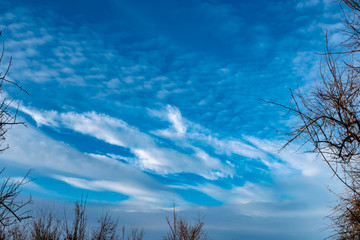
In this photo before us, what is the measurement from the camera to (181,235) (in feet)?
66.4

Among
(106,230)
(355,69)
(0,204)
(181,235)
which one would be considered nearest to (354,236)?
(355,69)

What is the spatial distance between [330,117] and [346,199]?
3.95 metres

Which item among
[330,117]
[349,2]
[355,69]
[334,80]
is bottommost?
[330,117]

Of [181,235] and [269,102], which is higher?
[269,102]

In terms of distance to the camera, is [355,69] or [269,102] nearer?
[269,102]

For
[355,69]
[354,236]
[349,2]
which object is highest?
[349,2]

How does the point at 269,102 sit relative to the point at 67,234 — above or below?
above

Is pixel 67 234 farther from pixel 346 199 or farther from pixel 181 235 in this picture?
pixel 346 199

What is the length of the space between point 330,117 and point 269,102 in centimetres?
172

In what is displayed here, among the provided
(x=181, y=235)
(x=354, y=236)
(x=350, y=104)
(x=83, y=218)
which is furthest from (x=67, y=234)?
(x=350, y=104)

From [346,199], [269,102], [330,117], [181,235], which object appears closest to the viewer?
[269,102]

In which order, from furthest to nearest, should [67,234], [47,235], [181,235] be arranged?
[181,235] → [47,235] → [67,234]

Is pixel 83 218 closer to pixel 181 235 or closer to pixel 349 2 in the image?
pixel 181 235

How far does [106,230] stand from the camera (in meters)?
20.9
